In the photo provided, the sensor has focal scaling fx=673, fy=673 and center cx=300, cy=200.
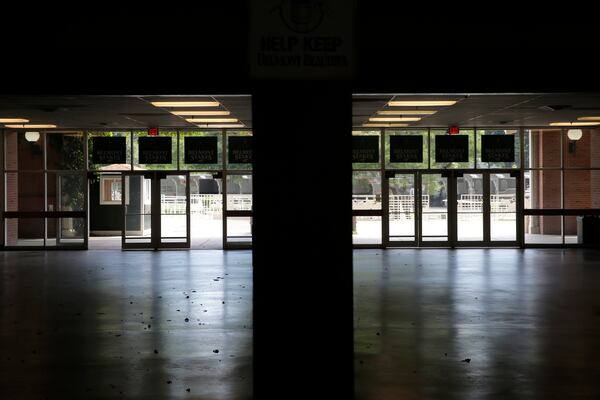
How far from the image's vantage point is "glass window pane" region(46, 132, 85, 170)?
19.7 metres

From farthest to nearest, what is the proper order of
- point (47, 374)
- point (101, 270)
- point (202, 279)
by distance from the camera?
point (101, 270) < point (202, 279) < point (47, 374)

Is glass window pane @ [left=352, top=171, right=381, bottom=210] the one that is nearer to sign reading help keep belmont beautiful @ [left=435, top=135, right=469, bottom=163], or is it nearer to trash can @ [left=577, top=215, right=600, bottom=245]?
sign reading help keep belmont beautiful @ [left=435, top=135, right=469, bottom=163]

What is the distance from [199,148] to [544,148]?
10.4m

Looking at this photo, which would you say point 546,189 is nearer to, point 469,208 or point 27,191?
point 469,208

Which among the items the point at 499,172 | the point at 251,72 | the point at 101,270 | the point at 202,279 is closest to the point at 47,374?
the point at 251,72

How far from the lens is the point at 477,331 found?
8.16 meters

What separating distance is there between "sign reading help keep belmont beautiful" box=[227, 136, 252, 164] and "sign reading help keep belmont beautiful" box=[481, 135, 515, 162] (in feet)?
22.4

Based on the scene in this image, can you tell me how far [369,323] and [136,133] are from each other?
1281 centimetres

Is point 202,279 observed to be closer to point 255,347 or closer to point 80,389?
point 80,389

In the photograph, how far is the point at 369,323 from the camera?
8609mm

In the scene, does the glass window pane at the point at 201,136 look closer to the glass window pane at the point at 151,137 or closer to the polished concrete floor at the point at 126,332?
the glass window pane at the point at 151,137

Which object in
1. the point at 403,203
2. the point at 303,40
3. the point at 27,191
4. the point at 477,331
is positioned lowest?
the point at 477,331

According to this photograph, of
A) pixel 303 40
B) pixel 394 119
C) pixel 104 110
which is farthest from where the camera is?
pixel 394 119

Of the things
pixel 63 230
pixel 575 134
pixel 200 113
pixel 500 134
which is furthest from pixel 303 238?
pixel 575 134
